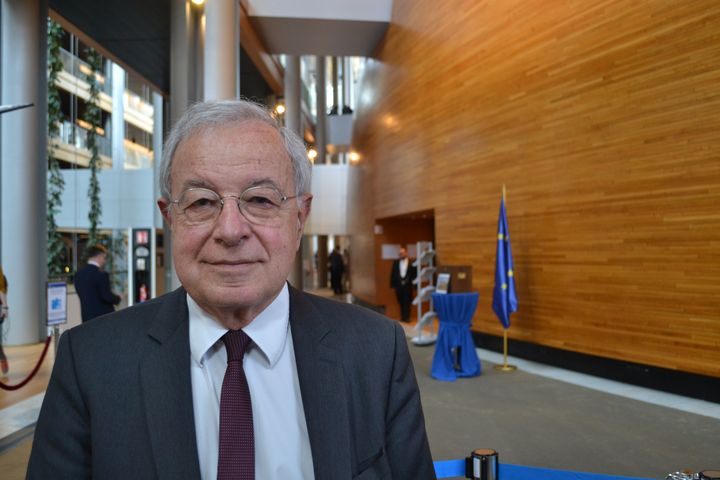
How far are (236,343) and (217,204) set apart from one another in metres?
0.31

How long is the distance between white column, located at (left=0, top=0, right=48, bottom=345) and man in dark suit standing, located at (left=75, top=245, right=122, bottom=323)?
11.6 ft

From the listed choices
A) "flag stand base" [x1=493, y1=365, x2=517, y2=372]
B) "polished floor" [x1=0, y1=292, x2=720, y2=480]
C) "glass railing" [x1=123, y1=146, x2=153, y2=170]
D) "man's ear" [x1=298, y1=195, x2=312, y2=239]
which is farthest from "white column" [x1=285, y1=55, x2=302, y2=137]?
"man's ear" [x1=298, y1=195, x2=312, y2=239]

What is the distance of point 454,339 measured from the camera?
657cm

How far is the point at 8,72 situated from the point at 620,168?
9.48 metres

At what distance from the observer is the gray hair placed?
3.66 ft

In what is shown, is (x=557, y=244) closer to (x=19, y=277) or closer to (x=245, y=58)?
(x=19, y=277)

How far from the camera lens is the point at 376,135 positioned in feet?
43.9

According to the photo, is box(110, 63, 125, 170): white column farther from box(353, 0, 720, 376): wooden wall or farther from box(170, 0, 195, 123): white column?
box(353, 0, 720, 376): wooden wall

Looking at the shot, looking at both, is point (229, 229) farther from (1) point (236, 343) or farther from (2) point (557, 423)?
(2) point (557, 423)

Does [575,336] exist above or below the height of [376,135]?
below

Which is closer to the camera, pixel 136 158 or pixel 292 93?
pixel 136 158

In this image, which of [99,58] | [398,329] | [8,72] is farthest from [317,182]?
[398,329]

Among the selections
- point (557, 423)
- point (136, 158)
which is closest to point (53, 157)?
point (136, 158)

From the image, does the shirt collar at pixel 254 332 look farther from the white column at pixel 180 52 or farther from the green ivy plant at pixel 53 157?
the green ivy plant at pixel 53 157
